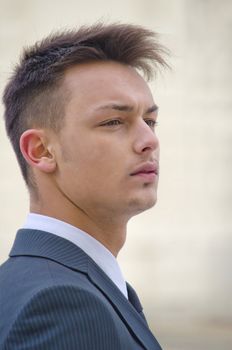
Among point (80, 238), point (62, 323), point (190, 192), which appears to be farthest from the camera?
point (190, 192)

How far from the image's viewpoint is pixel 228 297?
13.8 ft

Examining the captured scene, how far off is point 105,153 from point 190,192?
2.88 meters

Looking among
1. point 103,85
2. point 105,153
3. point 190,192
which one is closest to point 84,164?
point 105,153

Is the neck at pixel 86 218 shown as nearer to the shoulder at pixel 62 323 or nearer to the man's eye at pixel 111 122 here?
the man's eye at pixel 111 122

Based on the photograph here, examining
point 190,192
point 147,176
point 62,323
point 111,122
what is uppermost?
point 190,192

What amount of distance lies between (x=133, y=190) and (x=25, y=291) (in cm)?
36

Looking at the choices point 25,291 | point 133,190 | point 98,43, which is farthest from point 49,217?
point 98,43

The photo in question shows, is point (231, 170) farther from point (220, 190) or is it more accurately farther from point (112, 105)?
point (112, 105)

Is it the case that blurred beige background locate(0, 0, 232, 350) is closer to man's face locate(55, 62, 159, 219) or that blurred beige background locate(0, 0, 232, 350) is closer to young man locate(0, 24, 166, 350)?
young man locate(0, 24, 166, 350)

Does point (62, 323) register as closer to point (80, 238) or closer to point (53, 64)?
point (80, 238)

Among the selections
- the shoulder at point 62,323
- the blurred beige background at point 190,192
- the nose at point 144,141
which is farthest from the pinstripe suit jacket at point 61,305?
the blurred beige background at point 190,192

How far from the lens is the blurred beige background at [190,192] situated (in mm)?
4207

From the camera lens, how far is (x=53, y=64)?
1.57m

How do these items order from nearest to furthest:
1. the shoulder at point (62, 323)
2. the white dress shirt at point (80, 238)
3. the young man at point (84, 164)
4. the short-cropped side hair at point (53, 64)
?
the shoulder at point (62, 323) → the young man at point (84, 164) → the white dress shirt at point (80, 238) → the short-cropped side hair at point (53, 64)
